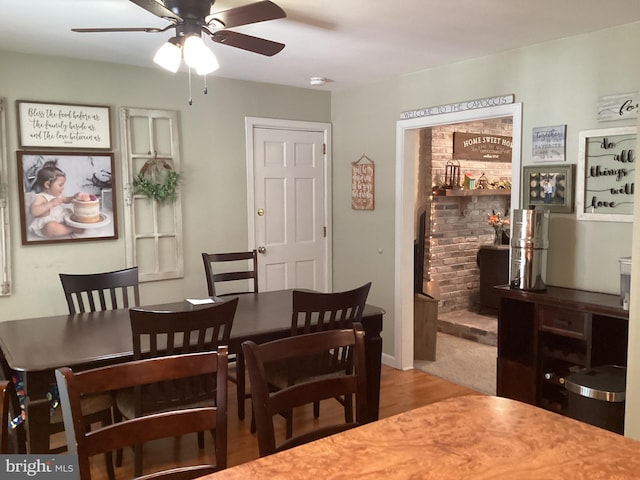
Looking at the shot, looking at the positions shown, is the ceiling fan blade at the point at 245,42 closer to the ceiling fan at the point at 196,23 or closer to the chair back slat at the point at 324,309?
the ceiling fan at the point at 196,23

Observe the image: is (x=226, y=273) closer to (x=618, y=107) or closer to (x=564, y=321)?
(x=564, y=321)

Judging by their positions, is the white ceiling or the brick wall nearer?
the white ceiling

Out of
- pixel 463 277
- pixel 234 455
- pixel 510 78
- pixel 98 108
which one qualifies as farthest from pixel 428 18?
pixel 463 277

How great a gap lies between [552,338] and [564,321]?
242 millimetres

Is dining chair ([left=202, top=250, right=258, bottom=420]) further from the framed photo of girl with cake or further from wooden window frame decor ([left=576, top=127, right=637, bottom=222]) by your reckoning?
wooden window frame decor ([left=576, top=127, right=637, bottom=222])

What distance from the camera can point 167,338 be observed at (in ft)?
8.07

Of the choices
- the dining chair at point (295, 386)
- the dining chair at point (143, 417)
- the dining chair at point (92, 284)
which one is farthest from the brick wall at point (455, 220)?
the dining chair at point (143, 417)

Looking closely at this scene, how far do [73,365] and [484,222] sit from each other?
494 cm

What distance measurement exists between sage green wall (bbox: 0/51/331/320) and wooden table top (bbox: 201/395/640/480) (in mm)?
3019

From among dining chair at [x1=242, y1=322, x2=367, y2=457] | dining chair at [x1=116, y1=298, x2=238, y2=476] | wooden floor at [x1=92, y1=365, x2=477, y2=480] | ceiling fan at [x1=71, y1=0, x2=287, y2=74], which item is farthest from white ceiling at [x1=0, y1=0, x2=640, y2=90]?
wooden floor at [x1=92, y1=365, x2=477, y2=480]

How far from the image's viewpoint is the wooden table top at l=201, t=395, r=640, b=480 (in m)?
1.29

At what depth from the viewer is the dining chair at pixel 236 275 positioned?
3.48 metres

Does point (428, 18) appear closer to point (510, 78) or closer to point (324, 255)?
point (510, 78)

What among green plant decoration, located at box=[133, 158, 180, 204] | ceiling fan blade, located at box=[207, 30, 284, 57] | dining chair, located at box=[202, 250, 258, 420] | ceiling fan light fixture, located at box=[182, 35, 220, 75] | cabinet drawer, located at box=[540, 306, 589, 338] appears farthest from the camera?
green plant decoration, located at box=[133, 158, 180, 204]
